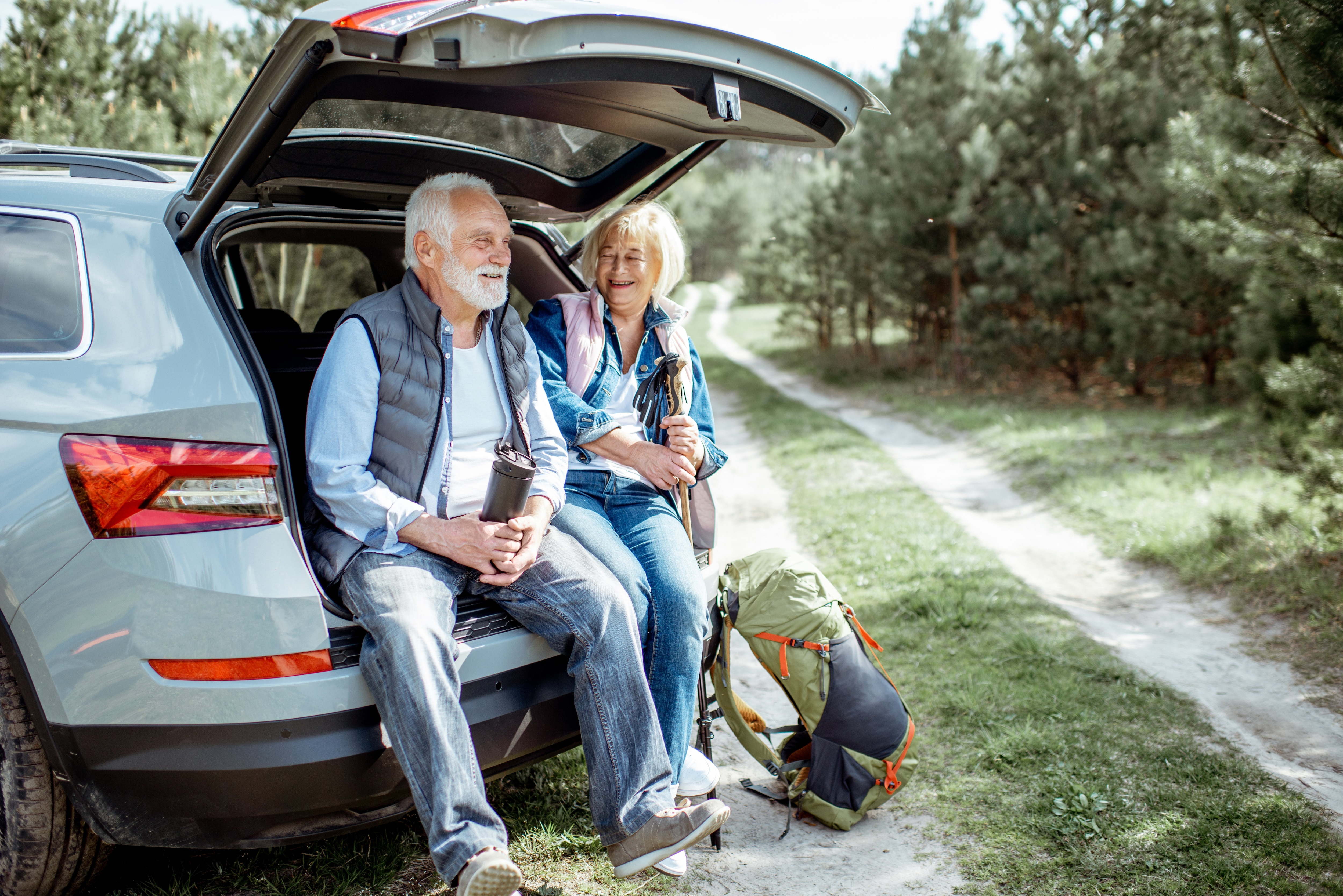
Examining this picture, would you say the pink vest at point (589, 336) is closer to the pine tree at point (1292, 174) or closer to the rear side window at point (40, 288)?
the rear side window at point (40, 288)

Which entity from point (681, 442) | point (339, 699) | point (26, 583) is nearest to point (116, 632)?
point (26, 583)

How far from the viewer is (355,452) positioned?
2.40 metres

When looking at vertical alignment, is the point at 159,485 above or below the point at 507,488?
above

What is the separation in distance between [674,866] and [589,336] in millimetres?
1677

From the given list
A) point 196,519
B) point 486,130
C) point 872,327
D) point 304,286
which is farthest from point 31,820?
point 872,327

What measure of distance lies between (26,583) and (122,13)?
8.44 m

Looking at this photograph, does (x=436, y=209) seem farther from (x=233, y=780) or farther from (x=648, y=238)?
(x=233, y=780)

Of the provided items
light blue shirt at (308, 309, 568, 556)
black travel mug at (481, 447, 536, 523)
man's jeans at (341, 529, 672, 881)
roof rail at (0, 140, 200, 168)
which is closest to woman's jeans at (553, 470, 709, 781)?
man's jeans at (341, 529, 672, 881)

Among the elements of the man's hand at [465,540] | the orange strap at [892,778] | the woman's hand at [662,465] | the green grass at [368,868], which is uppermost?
the woman's hand at [662,465]

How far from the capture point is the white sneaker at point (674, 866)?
8.23 ft

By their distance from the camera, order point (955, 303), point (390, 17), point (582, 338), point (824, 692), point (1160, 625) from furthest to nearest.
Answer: point (955, 303), point (1160, 625), point (582, 338), point (824, 692), point (390, 17)

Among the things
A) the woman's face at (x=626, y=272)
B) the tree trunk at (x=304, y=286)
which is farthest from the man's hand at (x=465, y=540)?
the tree trunk at (x=304, y=286)

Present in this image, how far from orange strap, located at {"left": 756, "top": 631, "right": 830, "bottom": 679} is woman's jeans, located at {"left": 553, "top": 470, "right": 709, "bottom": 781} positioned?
0.28 m

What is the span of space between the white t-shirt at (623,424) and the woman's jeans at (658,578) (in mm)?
32
